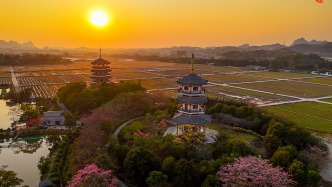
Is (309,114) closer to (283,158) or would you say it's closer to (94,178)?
(283,158)

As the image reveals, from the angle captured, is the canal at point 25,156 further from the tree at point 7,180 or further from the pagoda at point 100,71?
the pagoda at point 100,71

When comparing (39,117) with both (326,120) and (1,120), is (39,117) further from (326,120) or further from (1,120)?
(326,120)

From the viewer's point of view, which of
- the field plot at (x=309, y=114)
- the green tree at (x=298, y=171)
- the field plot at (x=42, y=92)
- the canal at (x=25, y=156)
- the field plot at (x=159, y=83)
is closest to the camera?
the green tree at (x=298, y=171)

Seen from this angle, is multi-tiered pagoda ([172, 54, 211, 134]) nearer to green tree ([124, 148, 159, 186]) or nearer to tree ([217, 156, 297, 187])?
green tree ([124, 148, 159, 186])

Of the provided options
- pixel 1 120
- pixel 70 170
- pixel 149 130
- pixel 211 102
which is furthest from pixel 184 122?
pixel 1 120

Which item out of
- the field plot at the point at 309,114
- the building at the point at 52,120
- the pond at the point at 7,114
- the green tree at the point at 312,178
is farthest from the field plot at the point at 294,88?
the pond at the point at 7,114

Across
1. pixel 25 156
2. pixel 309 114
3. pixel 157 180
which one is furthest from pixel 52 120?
pixel 309 114
